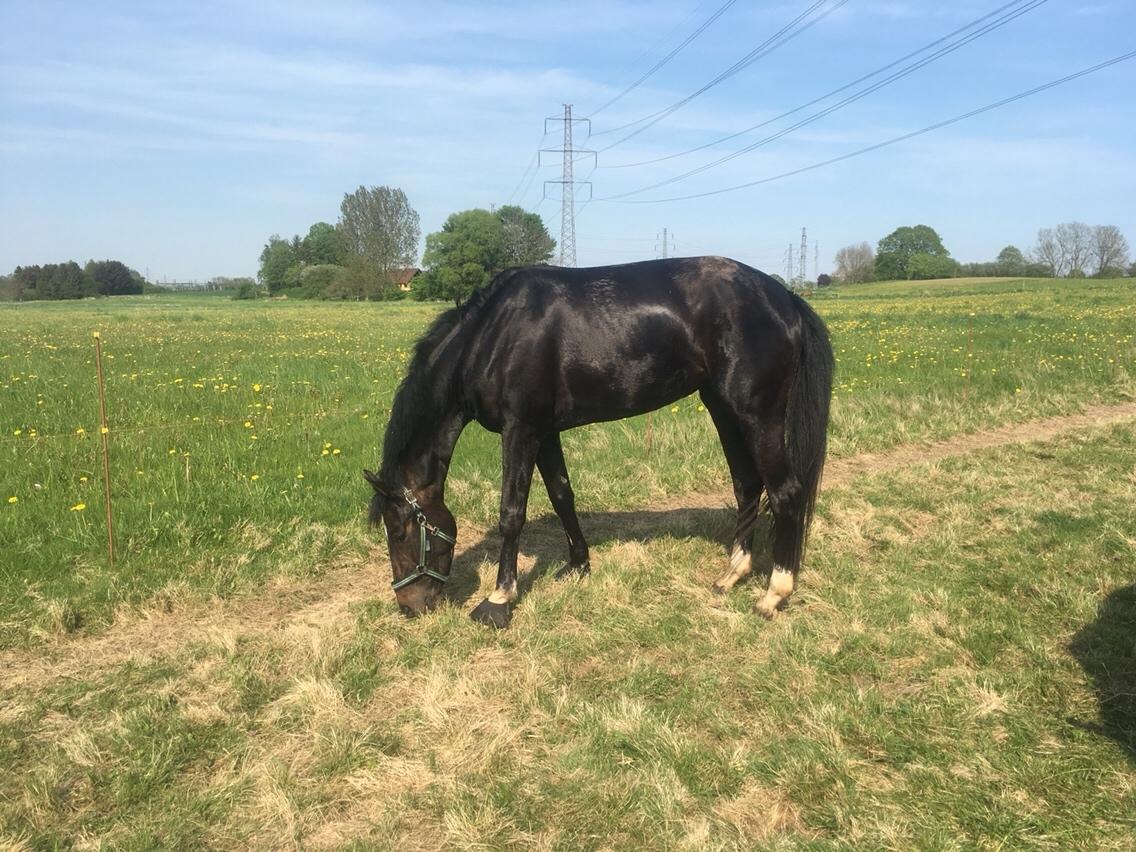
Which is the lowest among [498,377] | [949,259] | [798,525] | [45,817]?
[45,817]

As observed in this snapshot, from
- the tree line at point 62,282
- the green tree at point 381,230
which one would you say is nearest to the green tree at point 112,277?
the tree line at point 62,282

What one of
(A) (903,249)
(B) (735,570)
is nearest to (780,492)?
(B) (735,570)

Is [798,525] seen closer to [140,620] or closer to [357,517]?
[357,517]

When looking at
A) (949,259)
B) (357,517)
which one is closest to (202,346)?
(357,517)

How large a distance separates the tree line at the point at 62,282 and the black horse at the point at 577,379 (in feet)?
326

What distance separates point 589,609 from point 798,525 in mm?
1440

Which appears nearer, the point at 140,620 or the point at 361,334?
the point at 140,620

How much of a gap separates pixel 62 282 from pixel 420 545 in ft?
334

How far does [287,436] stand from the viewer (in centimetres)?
770

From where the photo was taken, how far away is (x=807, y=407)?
15.6ft

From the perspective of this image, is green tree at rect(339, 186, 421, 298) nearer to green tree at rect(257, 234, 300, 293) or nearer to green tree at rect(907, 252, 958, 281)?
green tree at rect(257, 234, 300, 293)

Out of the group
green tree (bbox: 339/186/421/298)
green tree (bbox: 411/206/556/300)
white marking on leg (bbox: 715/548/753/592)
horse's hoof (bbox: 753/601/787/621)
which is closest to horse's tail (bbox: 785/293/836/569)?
horse's hoof (bbox: 753/601/787/621)

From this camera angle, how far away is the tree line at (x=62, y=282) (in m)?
85.0

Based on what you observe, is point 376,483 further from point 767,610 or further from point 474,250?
point 474,250
